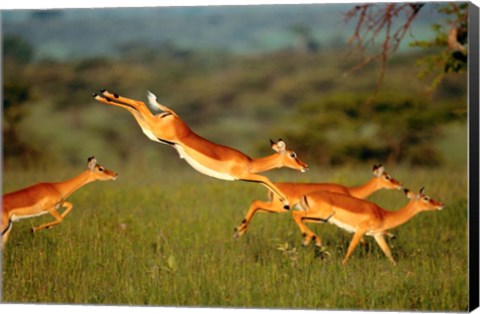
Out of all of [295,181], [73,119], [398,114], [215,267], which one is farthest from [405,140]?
[73,119]

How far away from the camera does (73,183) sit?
1259cm

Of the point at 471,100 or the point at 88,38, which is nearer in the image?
the point at 471,100

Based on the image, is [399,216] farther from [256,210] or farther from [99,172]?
[99,172]

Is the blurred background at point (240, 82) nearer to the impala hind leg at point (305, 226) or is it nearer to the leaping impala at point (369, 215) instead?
the leaping impala at point (369, 215)

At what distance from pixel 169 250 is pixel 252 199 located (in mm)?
A: 836

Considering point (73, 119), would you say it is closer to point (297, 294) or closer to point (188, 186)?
point (188, 186)

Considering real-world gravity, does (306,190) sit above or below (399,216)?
above

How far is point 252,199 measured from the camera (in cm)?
1230

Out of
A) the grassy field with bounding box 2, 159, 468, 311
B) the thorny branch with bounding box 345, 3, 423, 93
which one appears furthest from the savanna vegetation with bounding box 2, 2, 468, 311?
the thorny branch with bounding box 345, 3, 423, 93

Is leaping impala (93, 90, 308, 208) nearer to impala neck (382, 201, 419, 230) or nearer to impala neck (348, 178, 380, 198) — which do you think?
impala neck (348, 178, 380, 198)

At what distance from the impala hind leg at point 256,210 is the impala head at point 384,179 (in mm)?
845

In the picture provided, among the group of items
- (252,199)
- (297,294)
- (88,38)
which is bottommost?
(297,294)

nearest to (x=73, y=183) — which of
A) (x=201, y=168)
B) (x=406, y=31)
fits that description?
(x=201, y=168)

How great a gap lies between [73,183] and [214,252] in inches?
56.4
